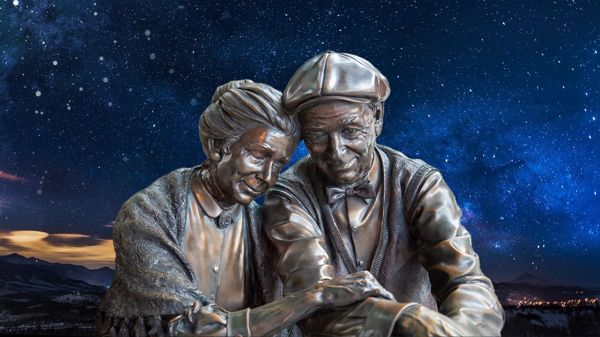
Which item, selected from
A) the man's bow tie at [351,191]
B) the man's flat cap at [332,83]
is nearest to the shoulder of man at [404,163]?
the man's bow tie at [351,191]

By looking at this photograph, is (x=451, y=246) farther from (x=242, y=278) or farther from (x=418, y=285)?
(x=242, y=278)

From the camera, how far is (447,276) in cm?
321

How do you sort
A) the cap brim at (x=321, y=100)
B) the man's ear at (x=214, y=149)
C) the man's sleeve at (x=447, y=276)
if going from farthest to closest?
the man's ear at (x=214, y=149)
the cap brim at (x=321, y=100)
the man's sleeve at (x=447, y=276)

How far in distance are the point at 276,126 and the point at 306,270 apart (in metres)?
0.63

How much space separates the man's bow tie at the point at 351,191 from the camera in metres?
3.50

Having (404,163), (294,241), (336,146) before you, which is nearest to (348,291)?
(294,241)

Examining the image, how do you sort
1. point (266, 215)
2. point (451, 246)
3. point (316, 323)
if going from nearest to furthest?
point (316, 323), point (451, 246), point (266, 215)

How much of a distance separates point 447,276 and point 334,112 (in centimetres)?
84

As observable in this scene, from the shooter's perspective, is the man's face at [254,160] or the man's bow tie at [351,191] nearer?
the man's face at [254,160]

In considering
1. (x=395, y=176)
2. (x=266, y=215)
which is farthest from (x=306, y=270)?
(x=395, y=176)

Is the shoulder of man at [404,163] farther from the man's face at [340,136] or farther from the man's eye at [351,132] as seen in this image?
the man's eye at [351,132]

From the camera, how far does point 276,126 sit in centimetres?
328

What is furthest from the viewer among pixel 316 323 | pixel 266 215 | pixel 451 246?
pixel 266 215

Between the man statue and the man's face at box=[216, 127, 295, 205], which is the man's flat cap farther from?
the man's face at box=[216, 127, 295, 205]
